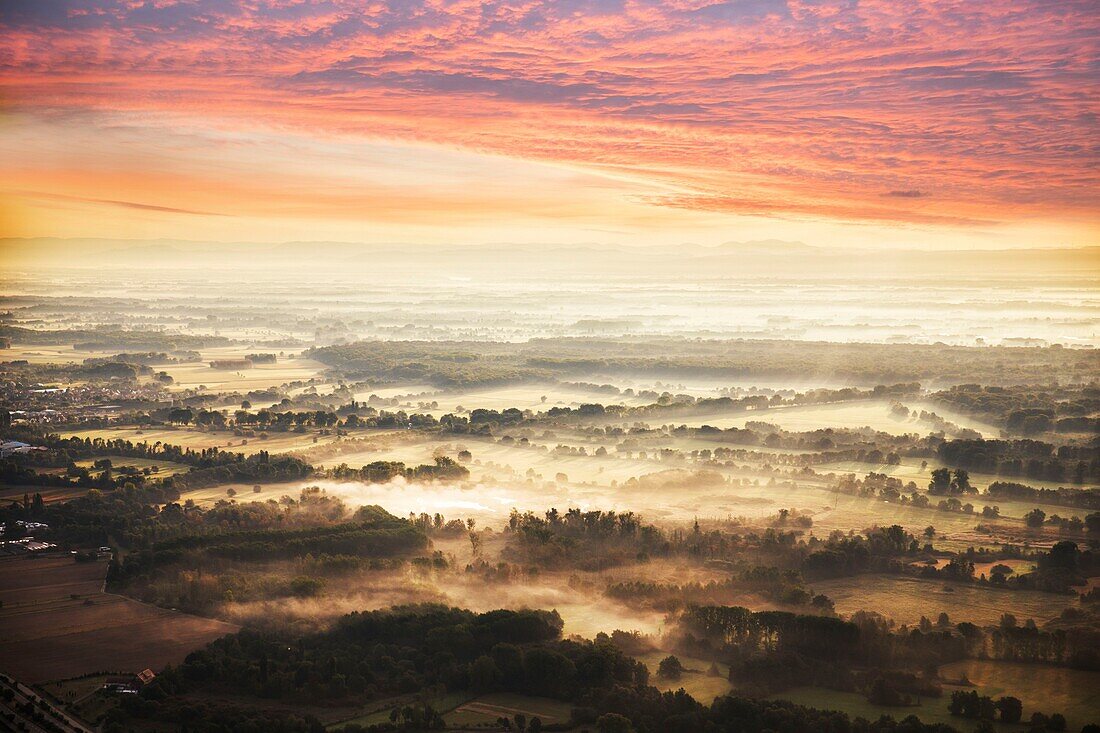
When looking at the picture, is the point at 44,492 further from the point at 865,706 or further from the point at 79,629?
the point at 865,706

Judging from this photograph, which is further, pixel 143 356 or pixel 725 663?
pixel 143 356

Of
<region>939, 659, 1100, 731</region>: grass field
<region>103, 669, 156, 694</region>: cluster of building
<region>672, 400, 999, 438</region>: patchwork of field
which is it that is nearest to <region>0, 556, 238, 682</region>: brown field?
<region>103, 669, 156, 694</region>: cluster of building

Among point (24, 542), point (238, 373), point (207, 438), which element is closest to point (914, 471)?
point (24, 542)

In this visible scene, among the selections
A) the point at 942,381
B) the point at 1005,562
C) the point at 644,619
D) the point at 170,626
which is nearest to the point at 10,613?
the point at 170,626

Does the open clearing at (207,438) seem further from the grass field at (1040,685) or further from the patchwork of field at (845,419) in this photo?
the grass field at (1040,685)

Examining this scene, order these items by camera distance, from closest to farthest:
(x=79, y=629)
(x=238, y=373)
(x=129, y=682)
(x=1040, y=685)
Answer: (x=1040, y=685) → (x=129, y=682) → (x=79, y=629) → (x=238, y=373)

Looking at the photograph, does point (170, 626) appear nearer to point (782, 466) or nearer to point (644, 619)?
point (644, 619)

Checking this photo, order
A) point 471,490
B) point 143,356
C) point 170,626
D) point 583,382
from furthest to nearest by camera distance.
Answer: point 143,356
point 583,382
point 471,490
point 170,626
